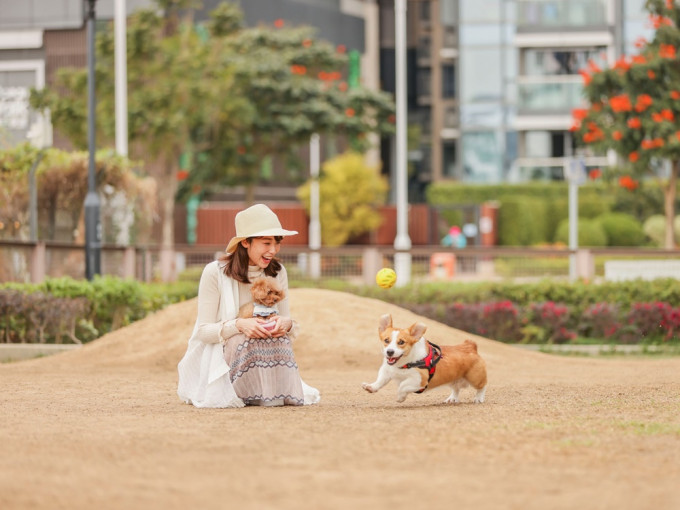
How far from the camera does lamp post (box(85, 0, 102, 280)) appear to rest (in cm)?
2255

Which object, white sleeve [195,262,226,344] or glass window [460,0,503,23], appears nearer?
white sleeve [195,262,226,344]

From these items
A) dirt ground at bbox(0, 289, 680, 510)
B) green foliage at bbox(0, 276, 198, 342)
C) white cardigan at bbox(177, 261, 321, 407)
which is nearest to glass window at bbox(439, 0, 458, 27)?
green foliage at bbox(0, 276, 198, 342)

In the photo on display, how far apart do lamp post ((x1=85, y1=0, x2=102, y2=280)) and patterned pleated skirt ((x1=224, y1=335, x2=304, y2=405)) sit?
1119 centimetres

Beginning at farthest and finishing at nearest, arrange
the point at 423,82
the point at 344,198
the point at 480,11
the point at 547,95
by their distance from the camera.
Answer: the point at 423,82
the point at 480,11
the point at 547,95
the point at 344,198

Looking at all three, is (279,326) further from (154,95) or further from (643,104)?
(154,95)

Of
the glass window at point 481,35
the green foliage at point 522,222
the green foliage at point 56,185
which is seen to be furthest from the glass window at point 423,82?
the green foliage at point 56,185

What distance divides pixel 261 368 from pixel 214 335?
0.44 metres

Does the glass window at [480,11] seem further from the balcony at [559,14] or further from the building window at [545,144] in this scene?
the building window at [545,144]

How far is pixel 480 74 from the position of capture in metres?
61.8

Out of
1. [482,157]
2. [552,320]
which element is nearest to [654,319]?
[552,320]

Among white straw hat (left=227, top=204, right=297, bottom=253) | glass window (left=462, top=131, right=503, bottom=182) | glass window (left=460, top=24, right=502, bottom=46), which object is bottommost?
white straw hat (left=227, top=204, right=297, bottom=253)

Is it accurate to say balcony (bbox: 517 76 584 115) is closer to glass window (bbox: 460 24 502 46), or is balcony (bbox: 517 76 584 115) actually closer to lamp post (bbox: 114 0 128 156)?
glass window (bbox: 460 24 502 46)

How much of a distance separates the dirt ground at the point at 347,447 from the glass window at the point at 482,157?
46894 mm

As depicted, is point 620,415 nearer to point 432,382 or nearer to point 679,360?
point 432,382
